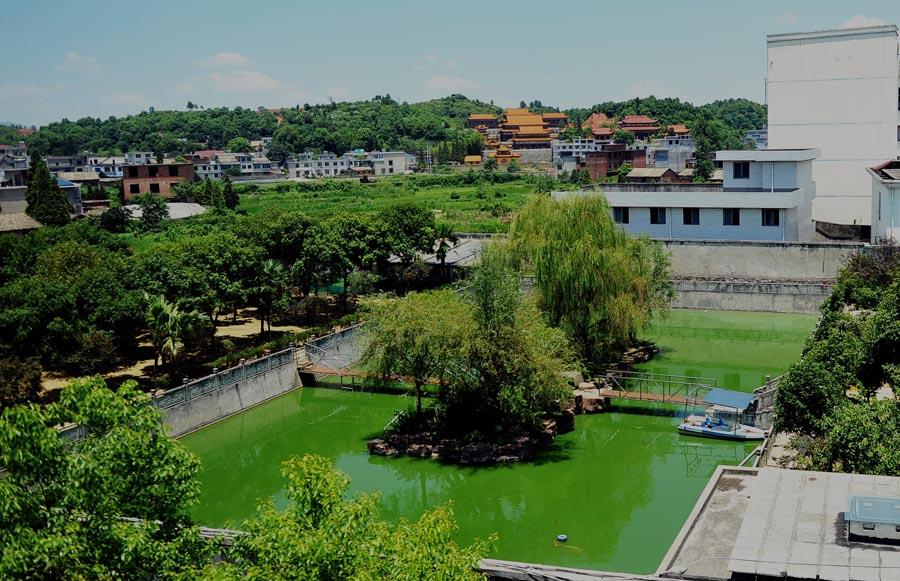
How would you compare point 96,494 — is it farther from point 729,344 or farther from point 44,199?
point 44,199

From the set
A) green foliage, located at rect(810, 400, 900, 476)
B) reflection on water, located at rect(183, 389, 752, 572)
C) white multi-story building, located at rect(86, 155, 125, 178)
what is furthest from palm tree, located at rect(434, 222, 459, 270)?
white multi-story building, located at rect(86, 155, 125, 178)

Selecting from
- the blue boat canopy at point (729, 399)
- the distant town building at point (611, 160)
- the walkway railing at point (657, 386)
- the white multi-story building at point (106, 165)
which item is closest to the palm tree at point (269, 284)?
the walkway railing at point (657, 386)

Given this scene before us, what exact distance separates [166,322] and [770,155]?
24.6m

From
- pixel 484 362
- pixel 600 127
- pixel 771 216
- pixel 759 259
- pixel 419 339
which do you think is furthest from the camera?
pixel 600 127

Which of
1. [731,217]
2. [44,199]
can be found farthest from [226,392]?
[44,199]

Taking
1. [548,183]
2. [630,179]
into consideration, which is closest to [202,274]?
[630,179]

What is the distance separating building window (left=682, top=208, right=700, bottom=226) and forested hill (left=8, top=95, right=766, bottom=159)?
293 feet

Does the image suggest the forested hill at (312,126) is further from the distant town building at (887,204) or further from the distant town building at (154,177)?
the distant town building at (887,204)

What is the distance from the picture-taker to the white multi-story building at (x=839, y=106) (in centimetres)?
4022

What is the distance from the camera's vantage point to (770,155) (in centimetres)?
3697

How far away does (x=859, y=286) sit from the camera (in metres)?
26.8

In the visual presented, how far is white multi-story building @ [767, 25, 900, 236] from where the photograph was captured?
4022 centimetres

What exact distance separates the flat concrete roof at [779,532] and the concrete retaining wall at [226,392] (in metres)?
13.0

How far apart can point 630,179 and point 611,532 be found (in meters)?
54.4
